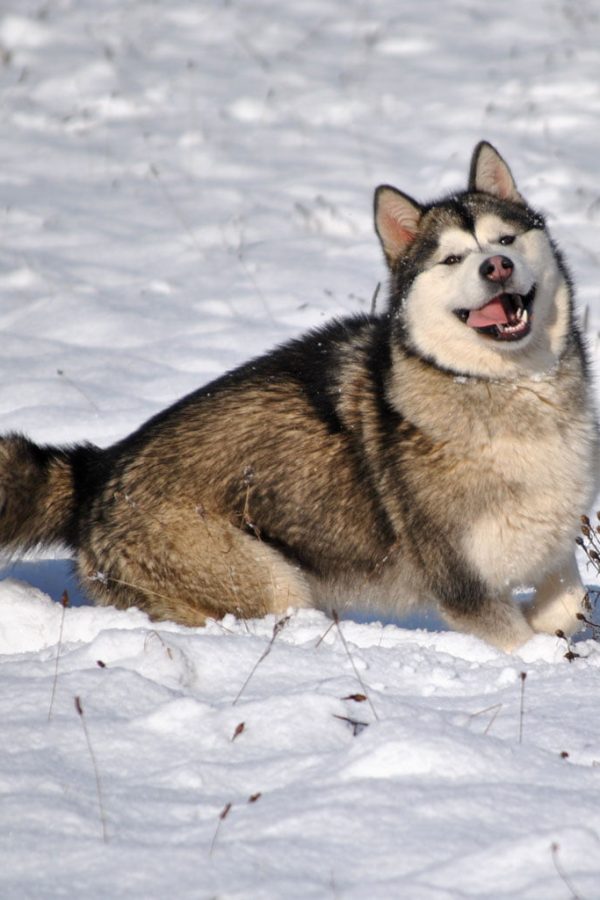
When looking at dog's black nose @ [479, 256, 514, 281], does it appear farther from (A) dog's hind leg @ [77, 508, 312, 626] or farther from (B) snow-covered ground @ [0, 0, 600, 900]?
(A) dog's hind leg @ [77, 508, 312, 626]

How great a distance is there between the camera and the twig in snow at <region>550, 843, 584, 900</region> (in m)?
2.15

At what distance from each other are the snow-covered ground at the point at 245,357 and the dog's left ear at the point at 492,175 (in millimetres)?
1730

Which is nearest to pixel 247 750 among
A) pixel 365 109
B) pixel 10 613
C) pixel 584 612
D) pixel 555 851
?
pixel 555 851

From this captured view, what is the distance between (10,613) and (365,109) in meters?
7.90

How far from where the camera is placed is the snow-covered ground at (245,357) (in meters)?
2.42

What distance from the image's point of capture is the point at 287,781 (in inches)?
106

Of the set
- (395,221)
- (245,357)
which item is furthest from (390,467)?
(245,357)

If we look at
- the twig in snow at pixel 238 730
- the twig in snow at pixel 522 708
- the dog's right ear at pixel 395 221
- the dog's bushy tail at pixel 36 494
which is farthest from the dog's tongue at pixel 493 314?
the twig in snow at pixel 238 730

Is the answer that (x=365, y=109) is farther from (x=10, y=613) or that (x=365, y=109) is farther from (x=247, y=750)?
(x=247, y=750)

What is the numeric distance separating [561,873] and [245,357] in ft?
18.3

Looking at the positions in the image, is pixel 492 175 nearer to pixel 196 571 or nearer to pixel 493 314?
pixel 493 314

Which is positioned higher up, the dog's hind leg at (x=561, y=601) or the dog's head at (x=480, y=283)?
the dog's head at (x=480, y=283)

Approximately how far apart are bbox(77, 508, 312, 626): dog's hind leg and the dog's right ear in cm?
125

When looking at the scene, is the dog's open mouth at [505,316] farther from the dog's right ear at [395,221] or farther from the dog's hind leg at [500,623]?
the dog's hind leg at [500,623]
